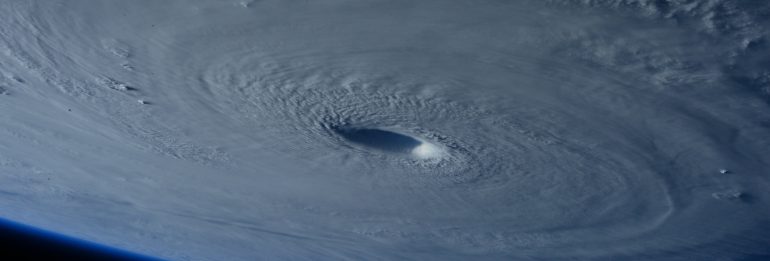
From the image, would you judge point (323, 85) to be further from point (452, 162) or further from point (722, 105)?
point (722, 105)

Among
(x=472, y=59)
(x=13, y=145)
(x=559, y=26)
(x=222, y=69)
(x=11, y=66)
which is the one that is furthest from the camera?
(x=13, y=145)

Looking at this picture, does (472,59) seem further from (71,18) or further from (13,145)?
(13,145)

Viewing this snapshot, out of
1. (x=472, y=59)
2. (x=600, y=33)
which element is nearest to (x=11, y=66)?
(x=472, y=59)

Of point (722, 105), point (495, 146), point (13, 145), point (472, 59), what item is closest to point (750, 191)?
point (722, 105)

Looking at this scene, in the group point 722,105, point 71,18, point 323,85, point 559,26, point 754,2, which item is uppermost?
point 71,18

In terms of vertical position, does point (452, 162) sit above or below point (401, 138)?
below

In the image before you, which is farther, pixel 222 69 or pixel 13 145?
pixel 13 145

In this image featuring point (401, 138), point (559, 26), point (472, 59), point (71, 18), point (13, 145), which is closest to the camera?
point (559, 26)

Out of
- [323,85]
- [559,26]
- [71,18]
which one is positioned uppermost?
[71,18]

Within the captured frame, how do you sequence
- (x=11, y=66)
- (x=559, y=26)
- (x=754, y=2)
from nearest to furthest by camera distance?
(x=754, y=2), (x=559, y=26), (x=11, y=66)
